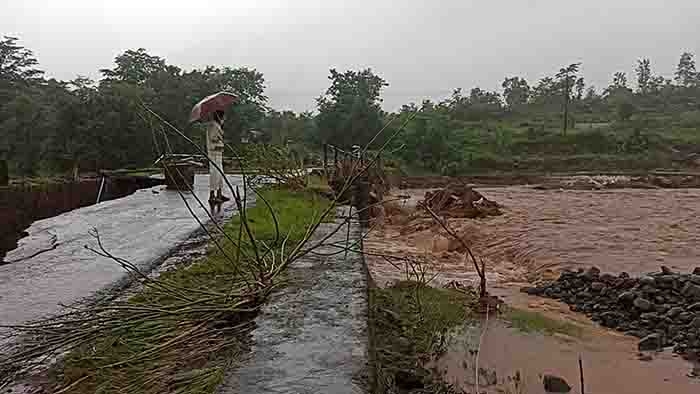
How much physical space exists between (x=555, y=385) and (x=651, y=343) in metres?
1.84

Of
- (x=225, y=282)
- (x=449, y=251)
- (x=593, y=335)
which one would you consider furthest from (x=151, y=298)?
(x=449, y=251)

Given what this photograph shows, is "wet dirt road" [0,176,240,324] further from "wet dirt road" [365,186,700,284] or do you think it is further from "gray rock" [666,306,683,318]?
"gray rock" [666,306,683,318]

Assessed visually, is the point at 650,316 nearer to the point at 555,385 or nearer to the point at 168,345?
the point at 555,385

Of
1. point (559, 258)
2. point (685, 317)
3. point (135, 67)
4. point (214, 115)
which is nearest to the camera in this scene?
point (685, 317)

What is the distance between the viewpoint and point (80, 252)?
629 cm

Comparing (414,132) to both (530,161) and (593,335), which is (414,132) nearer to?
(530,161)

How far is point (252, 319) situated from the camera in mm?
3562

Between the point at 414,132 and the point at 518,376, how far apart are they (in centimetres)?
3156

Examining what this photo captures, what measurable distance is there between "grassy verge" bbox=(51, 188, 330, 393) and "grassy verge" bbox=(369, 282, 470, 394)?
0.78 meters

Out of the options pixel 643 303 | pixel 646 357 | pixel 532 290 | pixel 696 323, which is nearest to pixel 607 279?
pixel 532 290

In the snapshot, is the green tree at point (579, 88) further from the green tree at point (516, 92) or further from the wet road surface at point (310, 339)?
the wet road surface at point (310, 339)

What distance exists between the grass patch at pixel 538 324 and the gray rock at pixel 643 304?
32.7 inches

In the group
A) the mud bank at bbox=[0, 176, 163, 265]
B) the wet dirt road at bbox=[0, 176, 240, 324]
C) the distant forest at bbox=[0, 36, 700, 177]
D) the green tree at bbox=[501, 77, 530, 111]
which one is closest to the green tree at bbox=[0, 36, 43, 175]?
the distant forest at bbox=[0, 36, 700, 177]

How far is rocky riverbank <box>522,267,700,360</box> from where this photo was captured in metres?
6.30
